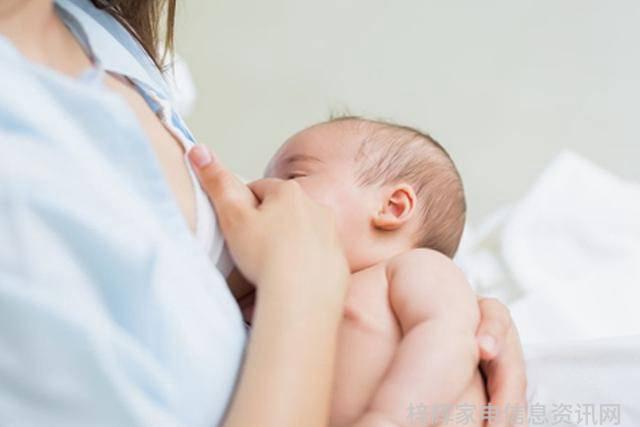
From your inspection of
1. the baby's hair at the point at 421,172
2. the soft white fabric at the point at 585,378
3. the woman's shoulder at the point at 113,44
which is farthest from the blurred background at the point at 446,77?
the woman's shoulder at the point at 113,44

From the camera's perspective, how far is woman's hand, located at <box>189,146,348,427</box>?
60cm

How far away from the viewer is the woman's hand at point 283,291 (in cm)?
60

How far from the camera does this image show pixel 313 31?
85.3 inches

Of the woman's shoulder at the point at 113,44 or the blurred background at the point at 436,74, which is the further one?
the blurred background at the point at 436,74

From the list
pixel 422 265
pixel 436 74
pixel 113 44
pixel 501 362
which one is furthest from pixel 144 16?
pixel 436 74

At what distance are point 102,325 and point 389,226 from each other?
Answer: 43cm

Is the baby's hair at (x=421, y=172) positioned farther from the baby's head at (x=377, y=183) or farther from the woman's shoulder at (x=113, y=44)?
the woman's shoulder at (x=113, y=44)

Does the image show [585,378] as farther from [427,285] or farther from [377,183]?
[377,183]

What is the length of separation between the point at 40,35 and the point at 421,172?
43 centimetres

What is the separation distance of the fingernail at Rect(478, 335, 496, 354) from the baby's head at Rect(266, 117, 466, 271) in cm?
16

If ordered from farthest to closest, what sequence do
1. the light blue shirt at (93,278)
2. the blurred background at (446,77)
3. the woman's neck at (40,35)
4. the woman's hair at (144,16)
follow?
1. the blurred background at (446,77)
2. the woman's hair at (144,16)
3. the woman's neck at (40,35)
4. the light blue shirt at (93,278)

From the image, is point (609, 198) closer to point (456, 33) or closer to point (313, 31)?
point (456, 33)

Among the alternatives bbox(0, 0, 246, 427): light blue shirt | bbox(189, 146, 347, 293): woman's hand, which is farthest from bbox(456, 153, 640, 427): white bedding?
bbox(0, 0, 246, 427): light blue shirt

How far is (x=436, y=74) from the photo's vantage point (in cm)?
209
